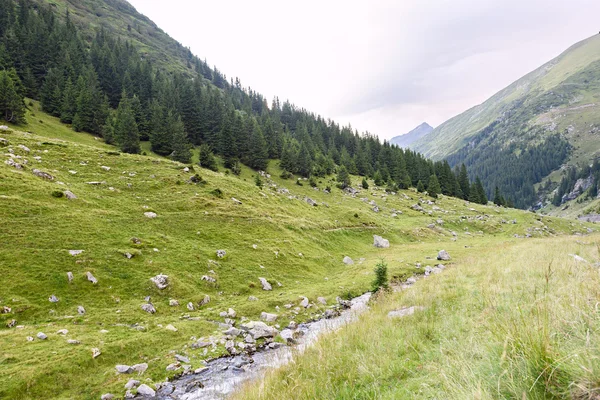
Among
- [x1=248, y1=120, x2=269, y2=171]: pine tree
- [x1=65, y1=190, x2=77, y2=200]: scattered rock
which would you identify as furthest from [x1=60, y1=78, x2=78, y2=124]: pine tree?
[x1=65, y1=190, x2=77, y2=200]: scattered rock

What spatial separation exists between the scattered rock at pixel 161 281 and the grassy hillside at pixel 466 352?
14.9 meters

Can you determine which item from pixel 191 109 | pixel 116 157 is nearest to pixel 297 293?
pixel 116 157

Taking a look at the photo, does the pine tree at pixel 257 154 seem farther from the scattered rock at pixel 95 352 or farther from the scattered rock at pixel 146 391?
the scattered rock at pixel 146 391

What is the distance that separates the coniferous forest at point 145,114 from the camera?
6606 centimetres

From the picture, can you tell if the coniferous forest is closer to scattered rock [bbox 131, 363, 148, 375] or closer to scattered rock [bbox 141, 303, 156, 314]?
scattered rock [bbox 141, 303, 156, 314]

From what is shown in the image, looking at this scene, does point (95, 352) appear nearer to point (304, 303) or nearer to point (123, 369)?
point (123, 369)

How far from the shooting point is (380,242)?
43344mm

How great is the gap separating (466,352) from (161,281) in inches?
749

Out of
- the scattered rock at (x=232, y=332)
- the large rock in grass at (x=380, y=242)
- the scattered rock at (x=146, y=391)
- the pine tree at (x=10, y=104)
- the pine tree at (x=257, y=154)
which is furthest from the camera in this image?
the pine tree at (x=257, y=154)

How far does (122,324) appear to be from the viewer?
582 inches

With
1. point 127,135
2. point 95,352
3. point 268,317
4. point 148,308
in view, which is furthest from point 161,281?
point 127,135

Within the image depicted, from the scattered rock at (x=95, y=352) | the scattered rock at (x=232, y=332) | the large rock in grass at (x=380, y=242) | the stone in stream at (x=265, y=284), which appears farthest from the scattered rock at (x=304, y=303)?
the large rock in grass at (x=380, y=242)

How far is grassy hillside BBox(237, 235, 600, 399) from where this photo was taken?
9.53ft

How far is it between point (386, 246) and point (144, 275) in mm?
34191
